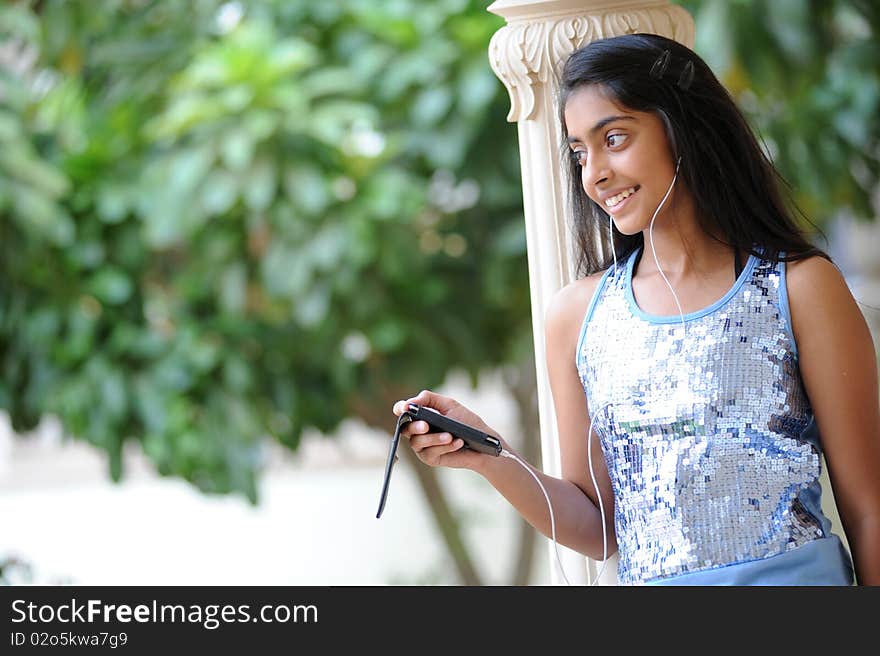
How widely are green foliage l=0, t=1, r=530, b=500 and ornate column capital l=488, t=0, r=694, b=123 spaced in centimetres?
157

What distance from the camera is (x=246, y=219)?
134 inches

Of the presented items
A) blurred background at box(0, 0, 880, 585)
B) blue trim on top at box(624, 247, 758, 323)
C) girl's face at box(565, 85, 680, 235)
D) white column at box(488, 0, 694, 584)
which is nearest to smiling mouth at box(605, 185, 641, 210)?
girl's face at box(565, 85, 680, 235)

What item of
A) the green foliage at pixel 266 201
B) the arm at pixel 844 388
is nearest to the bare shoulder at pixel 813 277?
the arm at pixel 844 388

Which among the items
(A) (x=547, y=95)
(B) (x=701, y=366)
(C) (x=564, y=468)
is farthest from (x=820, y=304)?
(A) (x=547, y=95)

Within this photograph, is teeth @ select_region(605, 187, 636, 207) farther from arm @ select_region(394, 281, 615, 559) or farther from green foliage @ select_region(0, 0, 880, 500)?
green foliage @ select_region(0, 0, 880, 500)

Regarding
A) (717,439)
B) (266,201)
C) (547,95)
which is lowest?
(717,439)

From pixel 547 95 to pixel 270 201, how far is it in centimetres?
178

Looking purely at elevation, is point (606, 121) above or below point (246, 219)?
below

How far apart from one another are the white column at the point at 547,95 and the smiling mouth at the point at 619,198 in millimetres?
266

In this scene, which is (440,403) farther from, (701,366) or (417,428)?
(701,366)

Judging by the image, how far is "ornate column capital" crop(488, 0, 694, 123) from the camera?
153 cm
